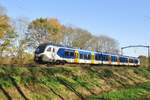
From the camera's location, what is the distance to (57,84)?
80.1 ft

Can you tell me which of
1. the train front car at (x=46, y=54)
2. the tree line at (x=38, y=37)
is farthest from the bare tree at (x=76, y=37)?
the train front car at (x=46, y=54)

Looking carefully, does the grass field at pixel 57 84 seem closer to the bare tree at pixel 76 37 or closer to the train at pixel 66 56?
the train at pixel 66 56

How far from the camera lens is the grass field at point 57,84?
20.6 meters

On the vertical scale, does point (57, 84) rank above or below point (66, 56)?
below

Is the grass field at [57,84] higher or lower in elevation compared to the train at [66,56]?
lower

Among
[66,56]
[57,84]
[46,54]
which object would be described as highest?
[46,54]

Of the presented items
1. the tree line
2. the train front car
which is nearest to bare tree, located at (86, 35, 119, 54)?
the tree line

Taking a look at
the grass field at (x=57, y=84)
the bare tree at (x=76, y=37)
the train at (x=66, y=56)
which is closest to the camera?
the grass field at (x=57, y=84)

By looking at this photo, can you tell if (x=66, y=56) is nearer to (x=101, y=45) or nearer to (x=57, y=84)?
(x=57, y=84)

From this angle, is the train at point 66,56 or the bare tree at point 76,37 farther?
the bare tree at point 76,37

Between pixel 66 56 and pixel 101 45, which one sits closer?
pixel 66 56

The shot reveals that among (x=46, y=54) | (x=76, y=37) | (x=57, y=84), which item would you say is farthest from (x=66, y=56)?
(x=76, y=37)

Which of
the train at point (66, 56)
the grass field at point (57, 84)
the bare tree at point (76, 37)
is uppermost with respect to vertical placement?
the bare tree at point (76, 37)

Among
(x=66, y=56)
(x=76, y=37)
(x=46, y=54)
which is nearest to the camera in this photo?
(x=46, y=54)
